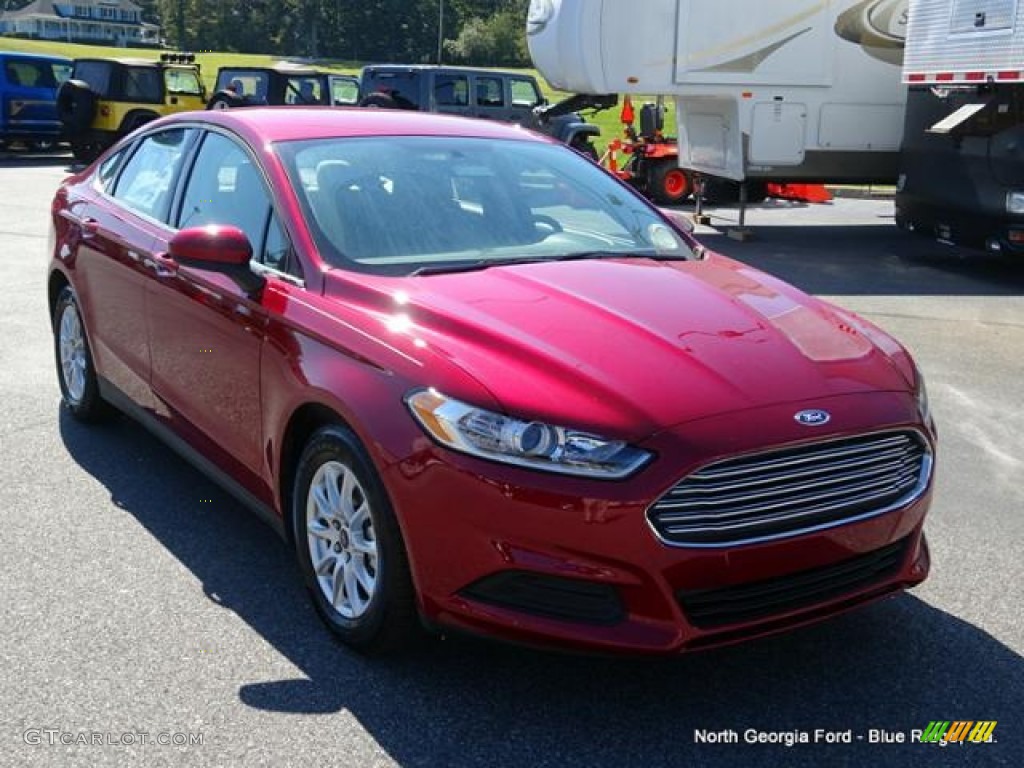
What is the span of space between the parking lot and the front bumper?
0.30 metres

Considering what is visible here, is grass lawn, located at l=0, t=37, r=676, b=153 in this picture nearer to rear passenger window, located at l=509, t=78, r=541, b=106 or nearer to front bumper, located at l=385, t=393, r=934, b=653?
rear passenger window, located at l=509, t=78, r=541, b=106

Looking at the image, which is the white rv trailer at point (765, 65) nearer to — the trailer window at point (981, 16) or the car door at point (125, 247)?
the trailer window at point (981, 16)

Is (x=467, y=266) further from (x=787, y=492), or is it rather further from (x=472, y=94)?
(x=472, y=94)

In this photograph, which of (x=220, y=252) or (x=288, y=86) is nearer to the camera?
(x=220, y=252)

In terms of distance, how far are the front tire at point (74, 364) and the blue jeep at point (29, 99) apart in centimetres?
1912

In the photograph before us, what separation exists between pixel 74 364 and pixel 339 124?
2.22 meters

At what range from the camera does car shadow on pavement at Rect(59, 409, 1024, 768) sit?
292cm

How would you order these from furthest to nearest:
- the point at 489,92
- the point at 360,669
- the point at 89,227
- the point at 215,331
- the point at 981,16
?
the point at 489,92 → the point at 981,16 → the point at 89,227 → the point at 215,331 → the point at 360,669

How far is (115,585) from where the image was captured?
3.84 metres

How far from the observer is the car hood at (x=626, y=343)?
2.90m

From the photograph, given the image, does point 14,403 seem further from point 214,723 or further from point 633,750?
point 633,750

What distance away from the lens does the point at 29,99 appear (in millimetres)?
23188

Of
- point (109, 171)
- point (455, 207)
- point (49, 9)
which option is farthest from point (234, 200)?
point (49, 9)

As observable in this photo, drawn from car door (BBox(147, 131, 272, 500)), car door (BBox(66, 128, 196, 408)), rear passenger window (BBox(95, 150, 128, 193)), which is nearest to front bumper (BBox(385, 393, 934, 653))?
car door (BBox(147, 131, 272, 500))
